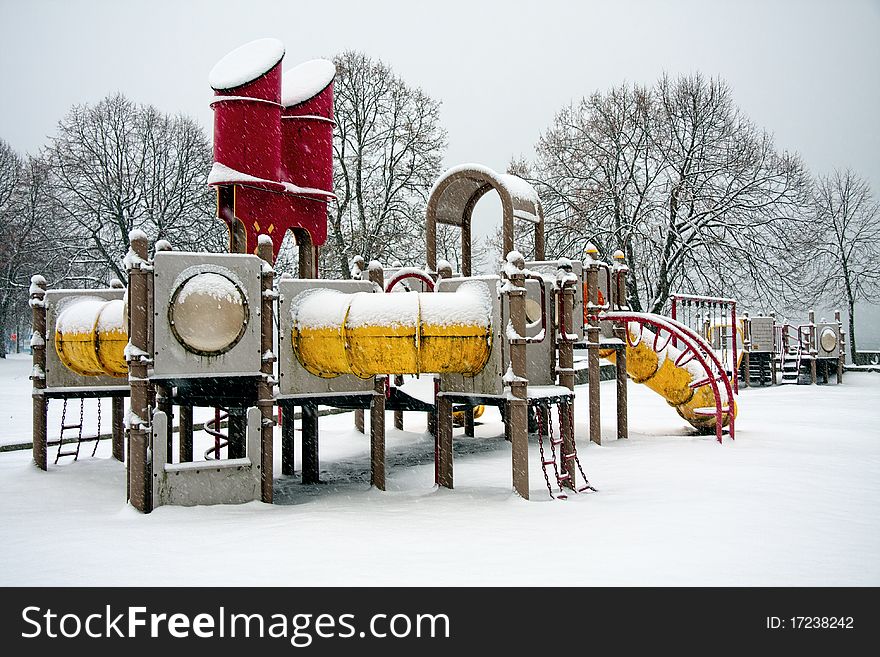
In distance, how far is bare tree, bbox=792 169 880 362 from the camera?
37875mm

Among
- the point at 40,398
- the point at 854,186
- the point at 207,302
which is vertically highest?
the point at 854,186

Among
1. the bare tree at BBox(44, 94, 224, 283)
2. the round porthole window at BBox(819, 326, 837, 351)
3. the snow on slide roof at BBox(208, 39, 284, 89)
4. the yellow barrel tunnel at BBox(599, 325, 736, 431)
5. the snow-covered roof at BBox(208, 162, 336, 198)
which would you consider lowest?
the yellow barrel tunnel at BBox(599, 325, 736, 431)

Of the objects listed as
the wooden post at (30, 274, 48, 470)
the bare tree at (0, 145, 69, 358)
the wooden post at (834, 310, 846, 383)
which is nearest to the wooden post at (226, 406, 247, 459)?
the wooden post at (30, 274, 48, 470)

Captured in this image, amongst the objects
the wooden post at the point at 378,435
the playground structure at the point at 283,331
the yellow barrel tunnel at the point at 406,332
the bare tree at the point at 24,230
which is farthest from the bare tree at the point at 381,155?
the yellow barrel tunnel at the point at 406,332

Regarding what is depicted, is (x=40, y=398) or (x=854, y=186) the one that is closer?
(x=40, y=398)

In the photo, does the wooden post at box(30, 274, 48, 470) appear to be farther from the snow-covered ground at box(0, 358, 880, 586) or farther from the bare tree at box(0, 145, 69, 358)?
the bare tree at box(0, 145, 69, 358)

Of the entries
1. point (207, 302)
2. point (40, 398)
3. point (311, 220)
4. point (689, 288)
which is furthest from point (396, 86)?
point (207, 302)

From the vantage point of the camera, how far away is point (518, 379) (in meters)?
8.18

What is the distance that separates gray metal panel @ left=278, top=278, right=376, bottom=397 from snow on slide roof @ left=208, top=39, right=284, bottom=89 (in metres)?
2.93

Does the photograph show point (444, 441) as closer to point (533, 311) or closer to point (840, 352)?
point (533, 311)

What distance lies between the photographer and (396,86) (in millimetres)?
28656

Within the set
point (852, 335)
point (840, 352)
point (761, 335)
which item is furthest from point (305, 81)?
point (852, 335)

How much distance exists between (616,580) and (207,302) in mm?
4946
